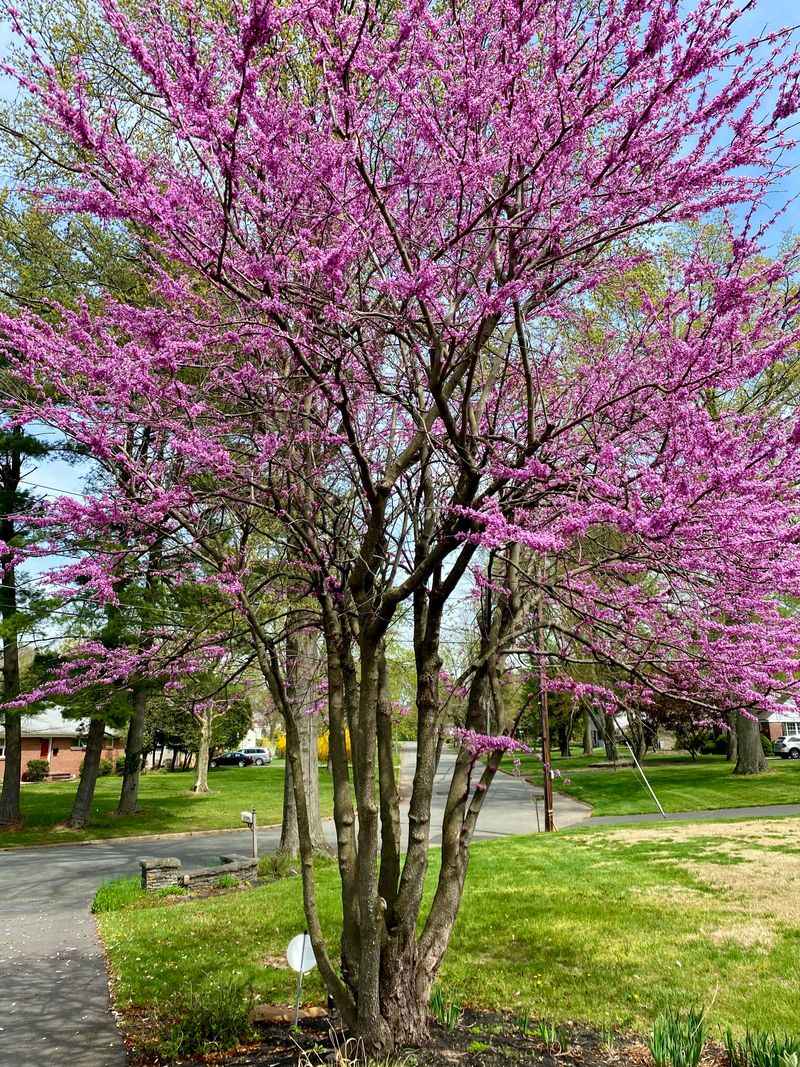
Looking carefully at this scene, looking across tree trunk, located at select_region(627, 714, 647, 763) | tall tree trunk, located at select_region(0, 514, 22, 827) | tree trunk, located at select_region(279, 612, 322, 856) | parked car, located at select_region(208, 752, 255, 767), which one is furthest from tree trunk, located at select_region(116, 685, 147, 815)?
parked car, located at select_region(208, 752, 255, 767)

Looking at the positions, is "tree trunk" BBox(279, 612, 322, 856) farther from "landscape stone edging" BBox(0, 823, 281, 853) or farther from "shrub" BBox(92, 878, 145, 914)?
"landscape stone edging" BBox(0, 823, 281, 853)

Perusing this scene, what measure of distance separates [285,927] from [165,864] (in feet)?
13.3

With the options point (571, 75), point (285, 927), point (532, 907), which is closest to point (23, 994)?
point (285, 927)

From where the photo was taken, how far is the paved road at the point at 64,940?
17.7 ft

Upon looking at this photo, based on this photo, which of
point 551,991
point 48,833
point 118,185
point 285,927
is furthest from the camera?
point 48,833

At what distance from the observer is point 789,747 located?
37.8 metres

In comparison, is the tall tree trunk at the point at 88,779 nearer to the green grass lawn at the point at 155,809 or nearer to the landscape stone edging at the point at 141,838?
the green grass lawn at the point at 155,809

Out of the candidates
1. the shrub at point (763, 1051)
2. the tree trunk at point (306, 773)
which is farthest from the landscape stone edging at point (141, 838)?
the shrub at point (763, 1051)

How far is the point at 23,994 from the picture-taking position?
6.64m

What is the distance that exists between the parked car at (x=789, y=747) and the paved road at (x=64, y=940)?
2303 centimetres

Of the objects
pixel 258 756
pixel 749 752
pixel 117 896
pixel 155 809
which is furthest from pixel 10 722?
pixel 258 756

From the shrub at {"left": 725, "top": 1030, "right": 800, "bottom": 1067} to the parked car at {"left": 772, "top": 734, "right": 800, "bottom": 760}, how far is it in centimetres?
3849

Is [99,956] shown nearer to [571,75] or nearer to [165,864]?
[165,864]

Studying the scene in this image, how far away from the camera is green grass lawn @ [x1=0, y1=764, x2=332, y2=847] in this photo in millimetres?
19453
